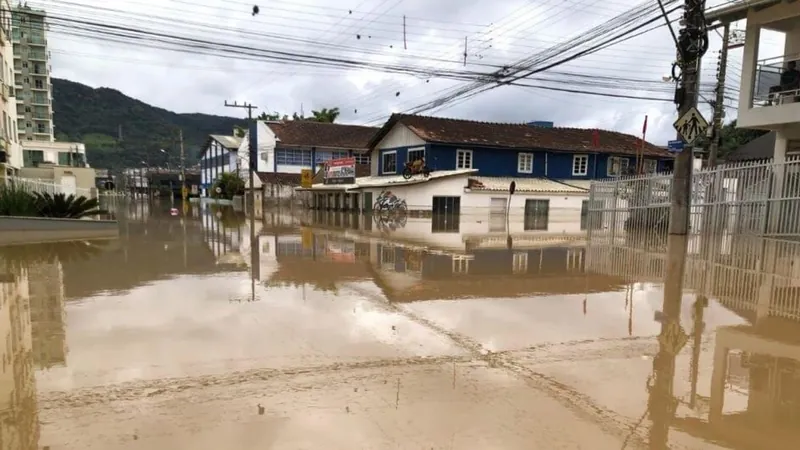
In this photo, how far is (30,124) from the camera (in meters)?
75.4

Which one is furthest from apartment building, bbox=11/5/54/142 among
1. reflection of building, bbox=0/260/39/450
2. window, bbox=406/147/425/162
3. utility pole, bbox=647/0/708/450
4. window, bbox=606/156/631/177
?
utility pole, bbox=647/0/708/450

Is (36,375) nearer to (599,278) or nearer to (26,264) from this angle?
(26,264)

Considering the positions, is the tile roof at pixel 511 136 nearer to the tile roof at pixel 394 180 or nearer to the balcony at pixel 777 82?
the tile roof at pixel 394 180

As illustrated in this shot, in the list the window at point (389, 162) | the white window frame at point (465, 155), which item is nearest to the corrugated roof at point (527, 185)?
the white window frame at point (465, 155)

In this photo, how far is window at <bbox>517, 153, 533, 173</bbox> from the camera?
114 feet

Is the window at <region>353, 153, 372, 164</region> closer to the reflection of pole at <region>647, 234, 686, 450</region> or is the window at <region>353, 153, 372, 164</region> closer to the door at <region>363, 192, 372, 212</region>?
the door at <region>363, 192, 372, 212</region>

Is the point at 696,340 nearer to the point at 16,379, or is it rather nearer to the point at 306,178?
the point at 16,379

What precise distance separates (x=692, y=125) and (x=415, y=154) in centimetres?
2199

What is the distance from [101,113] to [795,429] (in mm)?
148553

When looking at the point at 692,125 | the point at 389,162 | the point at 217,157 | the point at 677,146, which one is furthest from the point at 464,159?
the point at 217,157

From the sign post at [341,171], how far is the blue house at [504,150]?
2857mm

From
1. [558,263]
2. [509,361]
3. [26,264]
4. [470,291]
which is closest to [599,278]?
[558,263]

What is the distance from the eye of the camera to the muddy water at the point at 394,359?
3.51 metres

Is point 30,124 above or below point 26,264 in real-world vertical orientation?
above
